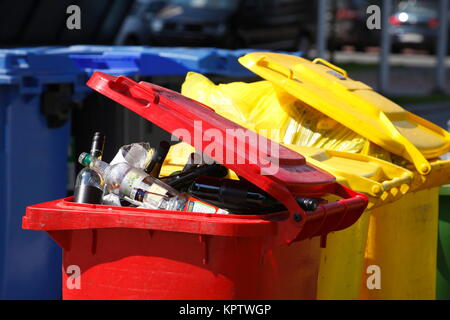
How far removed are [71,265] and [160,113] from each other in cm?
61

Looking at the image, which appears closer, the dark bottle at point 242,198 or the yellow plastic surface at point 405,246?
the dark bottle at point 242,198

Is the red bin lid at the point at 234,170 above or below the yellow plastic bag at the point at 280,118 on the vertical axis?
below

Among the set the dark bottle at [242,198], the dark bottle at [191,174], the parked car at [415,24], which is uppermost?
the parked car at [415,24]

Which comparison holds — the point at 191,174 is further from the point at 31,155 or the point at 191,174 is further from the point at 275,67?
the point at 31,155

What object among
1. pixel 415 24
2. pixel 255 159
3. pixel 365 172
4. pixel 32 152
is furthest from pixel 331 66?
pixel 415 24

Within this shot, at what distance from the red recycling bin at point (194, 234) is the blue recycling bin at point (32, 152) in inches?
63.3

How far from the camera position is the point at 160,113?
3.55 metres

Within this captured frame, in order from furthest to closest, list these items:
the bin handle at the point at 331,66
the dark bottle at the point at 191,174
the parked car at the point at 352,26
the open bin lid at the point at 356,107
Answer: the parked car at the point at 352,26 < the bin handle at the point at 331,66 < the open bin lid at the point at 356,107 < the dark bottle at the point at 191,174

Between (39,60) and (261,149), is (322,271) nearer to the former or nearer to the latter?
(261,149)

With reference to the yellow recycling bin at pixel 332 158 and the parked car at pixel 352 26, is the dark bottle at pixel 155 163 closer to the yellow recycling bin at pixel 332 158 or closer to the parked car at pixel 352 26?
the yellow recycling bin at pixel 332 158

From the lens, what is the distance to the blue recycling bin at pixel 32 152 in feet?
16.9

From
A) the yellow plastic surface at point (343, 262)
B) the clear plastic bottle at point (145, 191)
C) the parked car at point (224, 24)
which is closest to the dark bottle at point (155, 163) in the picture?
the clear plastic bottle at point (145, 191)

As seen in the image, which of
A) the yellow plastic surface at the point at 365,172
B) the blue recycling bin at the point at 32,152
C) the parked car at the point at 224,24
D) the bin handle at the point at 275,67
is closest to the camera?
the yellow plastic surface at the point at 365,172
